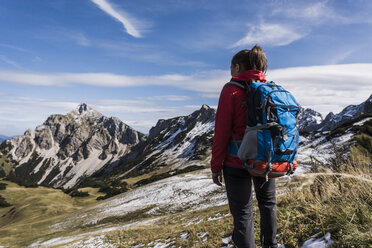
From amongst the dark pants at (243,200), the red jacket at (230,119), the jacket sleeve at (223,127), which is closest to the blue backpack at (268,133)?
the red jacket at (230,119)

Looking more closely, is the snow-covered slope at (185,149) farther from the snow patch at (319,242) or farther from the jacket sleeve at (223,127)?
the jacket sleeve at (223,127)

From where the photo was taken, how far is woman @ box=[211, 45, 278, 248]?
3.84m

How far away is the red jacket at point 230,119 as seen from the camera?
12.6ft

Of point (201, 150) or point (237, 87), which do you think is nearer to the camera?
point (237, 87)

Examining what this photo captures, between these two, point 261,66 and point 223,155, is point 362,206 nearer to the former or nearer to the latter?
point 223,155

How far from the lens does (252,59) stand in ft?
13.1

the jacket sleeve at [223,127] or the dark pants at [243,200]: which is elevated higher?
the jacket sleeve at [223,127]

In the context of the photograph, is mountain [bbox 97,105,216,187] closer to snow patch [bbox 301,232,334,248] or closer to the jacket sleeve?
snow patch [bbox 301,232,334,248]

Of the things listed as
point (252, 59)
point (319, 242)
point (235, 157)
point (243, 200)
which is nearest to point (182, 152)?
point (319, 242)

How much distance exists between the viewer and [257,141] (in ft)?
Answer: 11.4

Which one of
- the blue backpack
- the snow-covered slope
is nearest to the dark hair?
the blue backpack

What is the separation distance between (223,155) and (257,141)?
0.70 meters

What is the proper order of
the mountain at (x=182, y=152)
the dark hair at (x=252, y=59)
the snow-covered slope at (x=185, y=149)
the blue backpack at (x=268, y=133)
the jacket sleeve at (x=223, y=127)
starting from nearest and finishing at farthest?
1. the blue backpack at (x=268, y=133)
2. the jacket sleeve at (x=223, y=127)
3. the dark hair at (x=252, y=59)
4. the mountain at (x=182, y=152)
5. the snow-covered slope at (x=185, y=149)

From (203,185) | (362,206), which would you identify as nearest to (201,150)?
(203,185)
